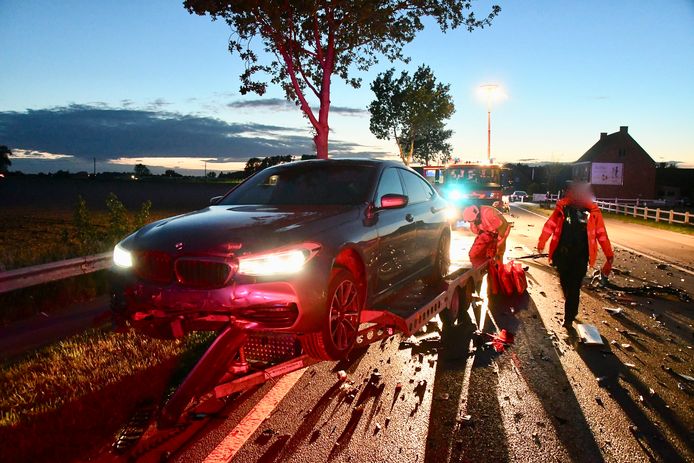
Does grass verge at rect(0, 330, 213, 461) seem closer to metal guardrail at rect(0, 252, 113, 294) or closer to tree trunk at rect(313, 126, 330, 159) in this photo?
metal guardrail at rect(0, 252, 113, 294)

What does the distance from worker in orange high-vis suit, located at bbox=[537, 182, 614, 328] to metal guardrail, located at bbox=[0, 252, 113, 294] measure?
597 cm

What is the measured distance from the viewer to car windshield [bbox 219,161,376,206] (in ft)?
17.3

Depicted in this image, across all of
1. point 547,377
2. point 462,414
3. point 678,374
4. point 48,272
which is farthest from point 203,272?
point 678,374

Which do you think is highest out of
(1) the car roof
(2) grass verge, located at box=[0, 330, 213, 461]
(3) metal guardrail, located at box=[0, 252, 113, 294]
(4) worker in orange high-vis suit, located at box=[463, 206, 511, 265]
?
(1) the car roof

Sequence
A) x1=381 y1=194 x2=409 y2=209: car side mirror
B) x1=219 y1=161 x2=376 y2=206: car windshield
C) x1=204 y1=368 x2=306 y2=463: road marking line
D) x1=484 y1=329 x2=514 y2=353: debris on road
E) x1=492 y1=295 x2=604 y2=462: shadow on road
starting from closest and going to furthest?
x1=204 y1=368 x2=306 y2=463: road marking line → x1=492 y1=295 x2=604 y2=462: shadow on road → x1=381 y1=194 x2=409 y2=209: car side mirror → x1=219 y1=161 x2=376 y2=206: car windshield → x1=484 y1=329 x2=514 y2=353: debris on road

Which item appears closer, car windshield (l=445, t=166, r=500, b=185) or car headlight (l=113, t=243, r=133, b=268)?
car headlight (l=113, t=243, r=133, b=268)

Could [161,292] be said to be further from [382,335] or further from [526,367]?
[526,367]

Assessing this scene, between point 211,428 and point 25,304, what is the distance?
4.48m

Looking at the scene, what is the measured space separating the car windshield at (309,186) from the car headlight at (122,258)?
1477 mm

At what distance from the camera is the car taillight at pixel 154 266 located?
A: 3.89 metres

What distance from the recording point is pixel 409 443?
3.60 meters

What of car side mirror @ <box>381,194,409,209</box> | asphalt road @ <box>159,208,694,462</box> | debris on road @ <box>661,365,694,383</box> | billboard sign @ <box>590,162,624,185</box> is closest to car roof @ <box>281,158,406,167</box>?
car side mirror @ <box>381,194,409,209</box>

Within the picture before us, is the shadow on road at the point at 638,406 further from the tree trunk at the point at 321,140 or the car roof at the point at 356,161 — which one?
the tree trunk at the point at 321,140

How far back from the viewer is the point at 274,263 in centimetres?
376
